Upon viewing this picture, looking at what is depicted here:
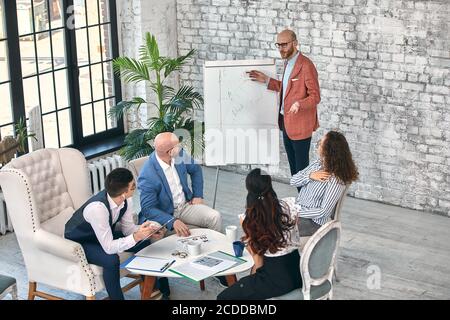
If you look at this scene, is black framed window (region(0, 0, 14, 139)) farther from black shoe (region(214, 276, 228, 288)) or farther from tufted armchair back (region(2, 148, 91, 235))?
black shoe (region(214, 276, 228, 288))

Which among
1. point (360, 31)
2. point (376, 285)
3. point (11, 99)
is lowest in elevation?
point (376, 285)

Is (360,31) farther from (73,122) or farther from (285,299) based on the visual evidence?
(285,299)

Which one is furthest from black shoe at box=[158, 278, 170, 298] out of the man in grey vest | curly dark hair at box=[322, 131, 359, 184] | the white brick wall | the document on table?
the white brick wall

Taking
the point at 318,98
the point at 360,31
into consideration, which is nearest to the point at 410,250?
the point at 318,98

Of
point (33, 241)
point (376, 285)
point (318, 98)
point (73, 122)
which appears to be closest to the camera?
point (33, 241)

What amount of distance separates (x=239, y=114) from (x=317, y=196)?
195 centimetres

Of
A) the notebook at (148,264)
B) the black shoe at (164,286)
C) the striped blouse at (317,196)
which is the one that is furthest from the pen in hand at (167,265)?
the striped blouse at (317,196)

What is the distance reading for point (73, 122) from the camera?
9.43 meters

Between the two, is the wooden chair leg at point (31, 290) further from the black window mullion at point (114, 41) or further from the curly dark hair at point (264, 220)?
the black window mullion at point (114, 41)

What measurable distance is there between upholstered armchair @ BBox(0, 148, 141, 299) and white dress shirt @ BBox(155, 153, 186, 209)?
0.63 m

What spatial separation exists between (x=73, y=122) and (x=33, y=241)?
126 inches

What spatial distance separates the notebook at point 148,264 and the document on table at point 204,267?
0.09 m

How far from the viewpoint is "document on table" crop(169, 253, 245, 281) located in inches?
229

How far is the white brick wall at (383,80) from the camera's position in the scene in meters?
8.28
